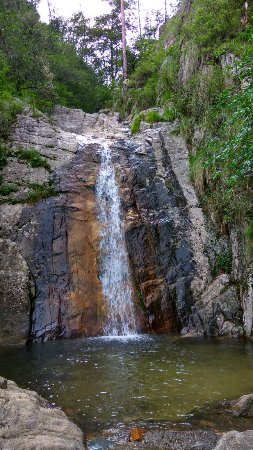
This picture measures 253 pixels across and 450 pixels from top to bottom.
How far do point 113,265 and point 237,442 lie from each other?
929cm

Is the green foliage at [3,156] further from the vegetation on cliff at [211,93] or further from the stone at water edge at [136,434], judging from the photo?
the stone at water edge at [136,434]

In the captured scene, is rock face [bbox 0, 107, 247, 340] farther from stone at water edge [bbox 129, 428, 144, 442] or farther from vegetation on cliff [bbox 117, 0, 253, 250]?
stone at water edge [bbox 129, 428, 144, 442]

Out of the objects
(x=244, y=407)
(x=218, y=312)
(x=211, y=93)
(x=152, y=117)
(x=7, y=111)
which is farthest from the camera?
(x=152, y=117)

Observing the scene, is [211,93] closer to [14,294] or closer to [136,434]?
[14,294]

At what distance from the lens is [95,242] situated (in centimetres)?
1355

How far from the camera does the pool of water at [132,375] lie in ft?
20.5

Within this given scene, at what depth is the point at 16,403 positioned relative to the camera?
483cm

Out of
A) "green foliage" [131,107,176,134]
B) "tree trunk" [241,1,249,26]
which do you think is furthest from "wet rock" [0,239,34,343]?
"tree trunk" [241,1,249,26]

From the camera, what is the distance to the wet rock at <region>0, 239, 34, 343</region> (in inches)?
449

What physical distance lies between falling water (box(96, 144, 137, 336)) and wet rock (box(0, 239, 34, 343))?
2.30 m

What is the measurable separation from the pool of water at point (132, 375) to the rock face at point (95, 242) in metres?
1.10

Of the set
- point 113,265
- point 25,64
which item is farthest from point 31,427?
point 25,64

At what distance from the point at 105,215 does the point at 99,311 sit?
3.52 metres

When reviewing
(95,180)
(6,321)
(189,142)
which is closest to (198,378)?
(6,321)
